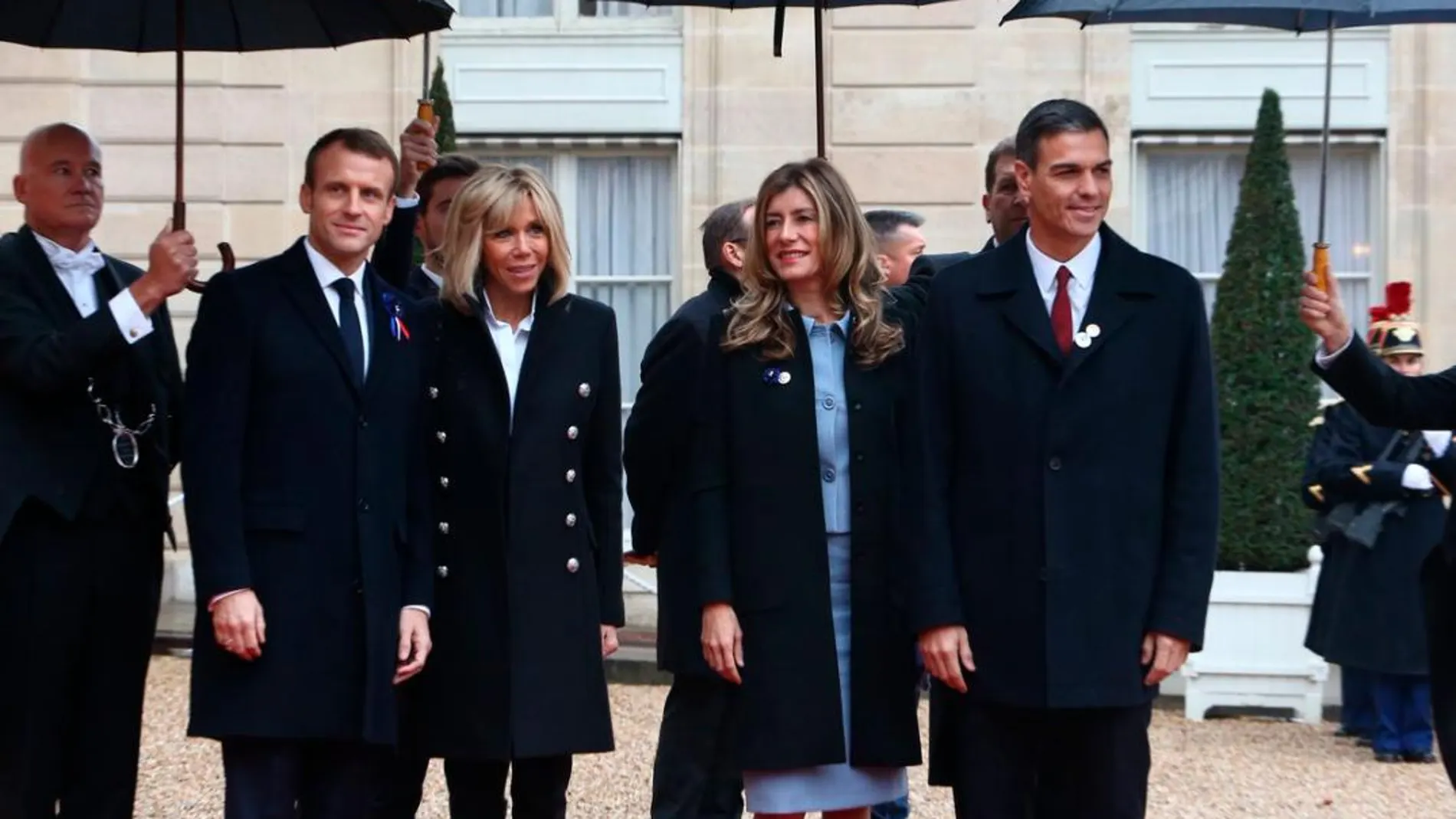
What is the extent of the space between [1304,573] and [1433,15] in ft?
22.1

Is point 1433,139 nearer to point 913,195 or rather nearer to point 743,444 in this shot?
point 913,195

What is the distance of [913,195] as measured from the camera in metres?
15.9

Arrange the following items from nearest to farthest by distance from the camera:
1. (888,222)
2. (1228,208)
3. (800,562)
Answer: (800,562), (888,222), (1228,208)

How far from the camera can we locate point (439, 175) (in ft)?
24.1

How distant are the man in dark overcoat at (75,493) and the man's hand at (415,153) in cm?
95

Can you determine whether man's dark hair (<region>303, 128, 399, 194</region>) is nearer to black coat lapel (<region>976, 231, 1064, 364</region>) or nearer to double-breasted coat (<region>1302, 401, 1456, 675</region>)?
black coat lapel (<region>976, 231, 1064, 364</region>)

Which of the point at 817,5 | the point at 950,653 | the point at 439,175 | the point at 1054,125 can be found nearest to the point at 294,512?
the point at 950,653

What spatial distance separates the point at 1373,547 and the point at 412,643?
6.99 metres

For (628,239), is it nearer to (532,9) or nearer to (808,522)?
(532,9)

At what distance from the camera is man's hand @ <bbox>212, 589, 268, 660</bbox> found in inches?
219

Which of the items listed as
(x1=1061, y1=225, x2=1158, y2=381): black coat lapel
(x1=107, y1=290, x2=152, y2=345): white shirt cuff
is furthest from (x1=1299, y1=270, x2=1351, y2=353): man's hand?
(x1=107, y1=290, x2=152, y2=345): white shirt cuff

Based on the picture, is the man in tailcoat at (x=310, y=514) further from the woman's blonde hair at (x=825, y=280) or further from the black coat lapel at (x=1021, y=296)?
the black coat lapel at (x=1021, y=296)

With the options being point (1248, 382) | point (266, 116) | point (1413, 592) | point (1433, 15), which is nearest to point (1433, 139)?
point (1248, 382)

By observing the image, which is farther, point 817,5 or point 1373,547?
point 1373,547
